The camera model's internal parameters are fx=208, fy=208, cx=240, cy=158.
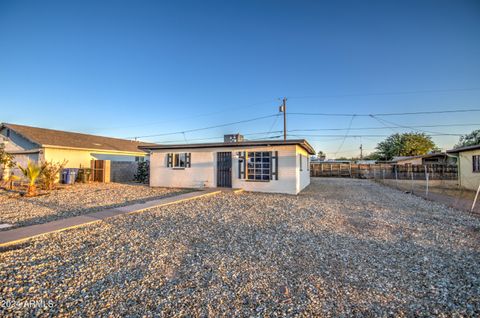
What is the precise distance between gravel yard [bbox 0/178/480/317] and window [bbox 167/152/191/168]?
22.2ft

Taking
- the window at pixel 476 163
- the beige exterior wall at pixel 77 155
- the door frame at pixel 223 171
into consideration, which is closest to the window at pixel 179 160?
the door frame at pixel 223 171

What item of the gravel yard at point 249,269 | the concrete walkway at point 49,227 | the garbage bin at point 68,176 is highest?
the garbage bin at point 68,176

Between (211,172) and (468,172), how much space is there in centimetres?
1597

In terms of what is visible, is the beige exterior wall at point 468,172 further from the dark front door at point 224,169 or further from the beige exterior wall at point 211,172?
the dark front door at point 224,169

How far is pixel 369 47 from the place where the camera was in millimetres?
11422

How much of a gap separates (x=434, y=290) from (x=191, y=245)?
3.56 metres

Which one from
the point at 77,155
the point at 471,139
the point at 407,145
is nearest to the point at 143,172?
the point at 77,155

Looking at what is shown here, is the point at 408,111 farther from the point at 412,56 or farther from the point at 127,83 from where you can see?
the point at 127,83

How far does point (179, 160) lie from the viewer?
12312mm

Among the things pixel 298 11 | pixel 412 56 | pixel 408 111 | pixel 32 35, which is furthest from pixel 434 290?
pixel 408 111

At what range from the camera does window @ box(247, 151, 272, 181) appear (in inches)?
416

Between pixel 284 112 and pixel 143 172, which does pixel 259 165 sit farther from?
pixel 143 172

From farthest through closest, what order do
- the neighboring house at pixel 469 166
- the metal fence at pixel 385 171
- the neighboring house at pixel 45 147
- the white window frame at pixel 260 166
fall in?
the metal fence at pixel 385 171, the neighboring house at pixel 45 147, the neighboring house at pixel 469 166, the white window frame at pixel 260 166

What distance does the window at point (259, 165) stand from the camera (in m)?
10.6
